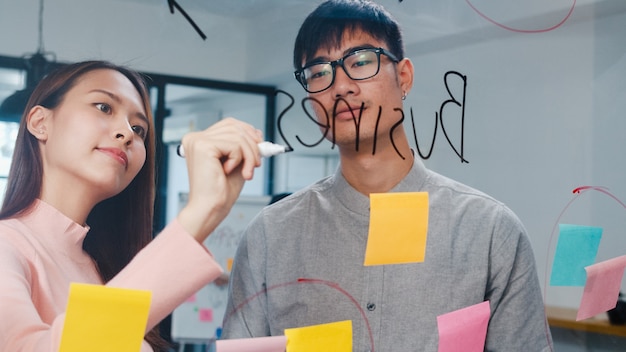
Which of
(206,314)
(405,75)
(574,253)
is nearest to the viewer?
(206,314)

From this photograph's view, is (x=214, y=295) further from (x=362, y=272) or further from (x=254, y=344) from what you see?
(x=362, y=272)

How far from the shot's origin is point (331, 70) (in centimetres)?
74

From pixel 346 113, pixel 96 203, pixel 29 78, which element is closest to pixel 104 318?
pixel 96 203

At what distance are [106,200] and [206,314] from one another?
0.53 feet

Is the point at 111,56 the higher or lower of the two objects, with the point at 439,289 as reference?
higher

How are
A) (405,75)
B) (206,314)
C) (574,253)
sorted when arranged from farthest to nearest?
(574,253) < (405,75) < (206,314)

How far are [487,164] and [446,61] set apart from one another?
14 centimetres

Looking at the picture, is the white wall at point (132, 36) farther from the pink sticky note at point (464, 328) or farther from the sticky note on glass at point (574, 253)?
the sticky note on glass at point (574, 253)

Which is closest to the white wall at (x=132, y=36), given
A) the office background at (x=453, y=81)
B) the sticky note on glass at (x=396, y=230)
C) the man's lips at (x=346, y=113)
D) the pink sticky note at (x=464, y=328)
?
the office background at (x=453, y=81)

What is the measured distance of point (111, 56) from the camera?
619mm

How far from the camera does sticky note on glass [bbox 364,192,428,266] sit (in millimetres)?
771

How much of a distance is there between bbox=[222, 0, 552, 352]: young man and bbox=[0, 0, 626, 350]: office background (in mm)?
25

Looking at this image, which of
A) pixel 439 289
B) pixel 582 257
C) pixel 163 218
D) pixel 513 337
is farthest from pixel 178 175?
pixel 582 257

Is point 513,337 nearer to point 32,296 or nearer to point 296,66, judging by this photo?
point 296,66
